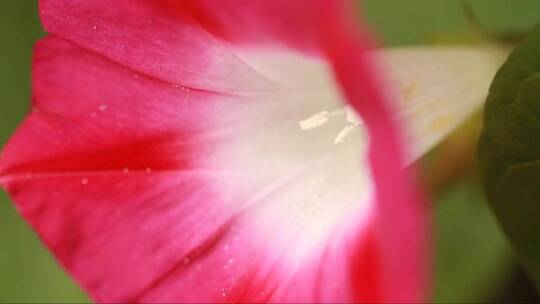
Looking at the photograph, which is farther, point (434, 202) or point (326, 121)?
point (434, 202)

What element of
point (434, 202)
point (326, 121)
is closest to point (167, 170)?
point (326, 121)

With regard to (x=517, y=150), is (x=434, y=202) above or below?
below

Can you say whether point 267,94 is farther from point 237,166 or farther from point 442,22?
point 442,22

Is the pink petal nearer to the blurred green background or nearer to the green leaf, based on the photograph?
the green leaf

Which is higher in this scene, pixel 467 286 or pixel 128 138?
pixel 128 138

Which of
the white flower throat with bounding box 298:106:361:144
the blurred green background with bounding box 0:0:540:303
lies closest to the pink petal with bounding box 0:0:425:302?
the white flower throat with bounding box 298:106:361:144

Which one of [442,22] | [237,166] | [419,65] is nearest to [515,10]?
[442,22]

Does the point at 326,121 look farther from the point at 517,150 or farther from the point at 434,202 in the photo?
the point at 434,202
